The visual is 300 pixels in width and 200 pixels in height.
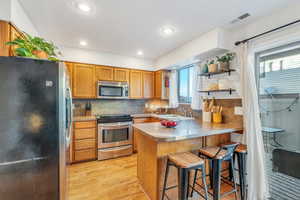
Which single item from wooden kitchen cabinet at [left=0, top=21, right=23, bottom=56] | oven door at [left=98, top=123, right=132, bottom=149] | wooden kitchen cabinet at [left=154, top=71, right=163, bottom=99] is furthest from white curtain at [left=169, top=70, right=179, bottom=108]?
wooden kitchen cabinet at [left=0, top=21, right=23, bottom=56]

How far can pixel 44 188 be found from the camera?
130cm

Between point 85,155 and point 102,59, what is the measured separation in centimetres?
236

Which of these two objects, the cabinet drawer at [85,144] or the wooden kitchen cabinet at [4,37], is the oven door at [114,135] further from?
the wooden kitchen cabinet at [4,37]

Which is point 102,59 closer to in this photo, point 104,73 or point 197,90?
point 104,73

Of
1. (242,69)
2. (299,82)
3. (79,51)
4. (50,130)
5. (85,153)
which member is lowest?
(85,153)

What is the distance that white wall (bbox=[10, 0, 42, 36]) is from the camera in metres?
1.56

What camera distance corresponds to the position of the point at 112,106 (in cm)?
387

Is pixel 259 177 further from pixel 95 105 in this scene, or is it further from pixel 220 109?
pixel 95 105

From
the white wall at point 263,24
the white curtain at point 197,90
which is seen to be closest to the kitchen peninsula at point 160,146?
the white curtain at point 197,90

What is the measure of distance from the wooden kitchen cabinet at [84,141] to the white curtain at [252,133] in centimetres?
295

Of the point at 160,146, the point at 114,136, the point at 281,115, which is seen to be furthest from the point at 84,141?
the point at 281,115

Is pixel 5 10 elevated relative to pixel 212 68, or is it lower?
elevated

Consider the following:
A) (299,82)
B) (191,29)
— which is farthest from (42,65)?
(299,82)

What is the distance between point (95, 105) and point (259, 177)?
3597 mm
